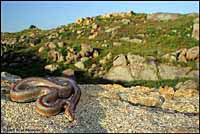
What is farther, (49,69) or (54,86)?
(49,69)

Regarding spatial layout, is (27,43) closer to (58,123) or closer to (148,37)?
(148,37)

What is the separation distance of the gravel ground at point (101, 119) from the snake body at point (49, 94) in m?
0.27

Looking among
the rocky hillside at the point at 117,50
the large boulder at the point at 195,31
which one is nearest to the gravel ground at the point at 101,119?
the rocky hillside at the point at 117,50

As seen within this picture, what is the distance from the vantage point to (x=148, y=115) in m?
18.8

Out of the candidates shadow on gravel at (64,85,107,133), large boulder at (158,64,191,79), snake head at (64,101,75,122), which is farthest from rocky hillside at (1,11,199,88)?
snake head at (64,101,75,122)

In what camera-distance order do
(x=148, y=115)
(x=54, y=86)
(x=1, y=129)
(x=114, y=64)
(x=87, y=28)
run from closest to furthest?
(x=1, y=129) → (x=148, y=115) → (x=54, y=86) → (x=114, y=64) → (x=87, y=28)

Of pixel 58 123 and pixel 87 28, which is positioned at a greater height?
pixel 58 123

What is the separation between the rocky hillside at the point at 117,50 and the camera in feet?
115

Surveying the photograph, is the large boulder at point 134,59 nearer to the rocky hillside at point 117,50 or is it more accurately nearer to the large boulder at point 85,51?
the rocky hillside at point 117,50

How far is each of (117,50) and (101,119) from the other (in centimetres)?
2786

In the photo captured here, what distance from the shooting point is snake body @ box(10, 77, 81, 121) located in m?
18.2

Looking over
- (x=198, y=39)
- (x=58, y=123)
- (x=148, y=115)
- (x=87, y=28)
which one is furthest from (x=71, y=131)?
(x=87, y=28)

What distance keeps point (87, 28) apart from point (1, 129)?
4614 cm

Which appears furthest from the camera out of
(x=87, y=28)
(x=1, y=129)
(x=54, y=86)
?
(x=87, y=28)
